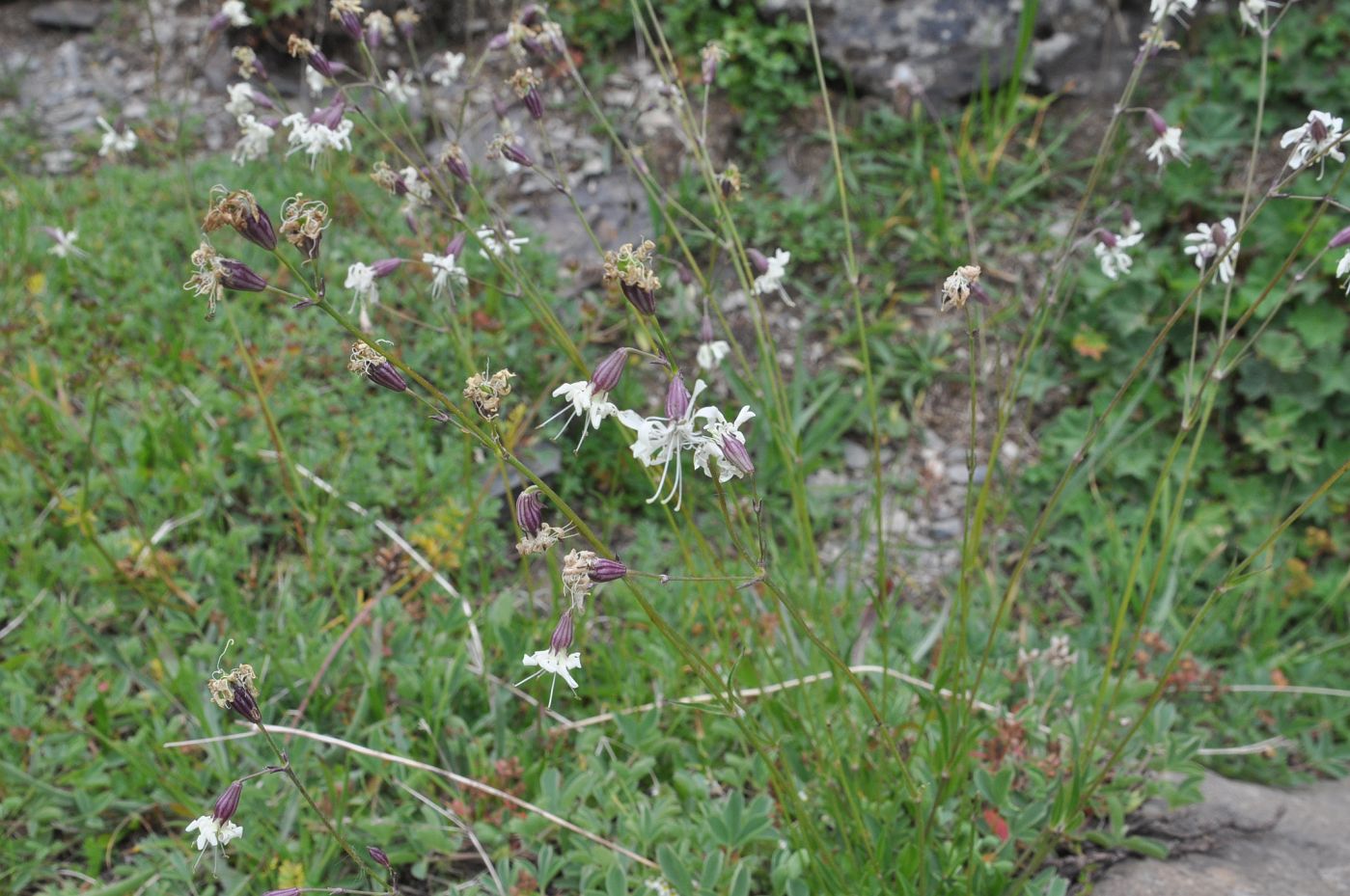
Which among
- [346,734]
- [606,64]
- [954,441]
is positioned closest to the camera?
[346,734]

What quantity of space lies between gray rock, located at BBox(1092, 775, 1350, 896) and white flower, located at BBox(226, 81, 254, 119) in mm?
2401

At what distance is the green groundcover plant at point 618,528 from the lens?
1.81m

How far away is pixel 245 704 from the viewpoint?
1406mm

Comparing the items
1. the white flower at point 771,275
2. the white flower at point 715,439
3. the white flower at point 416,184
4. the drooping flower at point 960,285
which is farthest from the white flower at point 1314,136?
the white flower at point 416,184

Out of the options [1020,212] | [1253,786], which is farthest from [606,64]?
[1253,786]

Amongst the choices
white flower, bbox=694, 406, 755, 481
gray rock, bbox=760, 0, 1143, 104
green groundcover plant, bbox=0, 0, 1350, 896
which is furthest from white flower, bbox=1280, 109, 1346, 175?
gray rock, bbox=760, 0, 1143, 104

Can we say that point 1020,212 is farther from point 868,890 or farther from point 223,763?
point 223,763

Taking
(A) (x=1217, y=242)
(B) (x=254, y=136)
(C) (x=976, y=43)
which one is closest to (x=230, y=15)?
(B) (x=254, y=136)

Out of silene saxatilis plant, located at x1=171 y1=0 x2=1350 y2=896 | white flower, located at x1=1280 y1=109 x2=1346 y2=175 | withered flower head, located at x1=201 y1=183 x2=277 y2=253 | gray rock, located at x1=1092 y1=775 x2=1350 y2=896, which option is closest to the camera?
withered flower head, located at x1=201 y1=183 x2=277 y2=253

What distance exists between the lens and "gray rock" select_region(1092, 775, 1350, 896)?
2070mm

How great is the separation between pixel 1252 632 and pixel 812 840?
2.20 m

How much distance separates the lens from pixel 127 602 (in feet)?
9.12

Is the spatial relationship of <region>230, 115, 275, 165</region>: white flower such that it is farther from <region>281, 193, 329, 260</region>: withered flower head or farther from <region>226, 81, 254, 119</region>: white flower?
<region>281, 193, 329, 260</region>: withered flower head

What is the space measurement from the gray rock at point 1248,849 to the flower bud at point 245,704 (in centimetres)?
168
